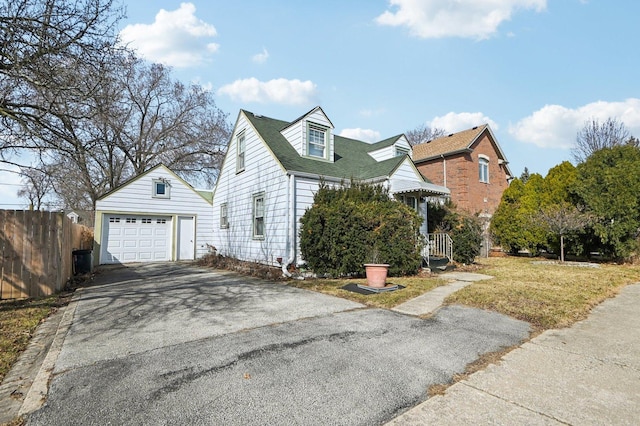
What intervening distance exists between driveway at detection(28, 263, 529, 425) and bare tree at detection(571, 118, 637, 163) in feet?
98.8

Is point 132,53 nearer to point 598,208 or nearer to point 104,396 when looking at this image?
point 104,396

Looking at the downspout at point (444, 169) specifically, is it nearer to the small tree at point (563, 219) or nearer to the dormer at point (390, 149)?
the dormer at point (390, 149)

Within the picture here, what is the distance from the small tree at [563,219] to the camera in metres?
13.5

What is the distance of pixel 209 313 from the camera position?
5.75 metres

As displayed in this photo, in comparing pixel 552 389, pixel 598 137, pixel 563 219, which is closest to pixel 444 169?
pixel 563 219

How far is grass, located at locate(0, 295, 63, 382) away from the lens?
3.79 metres

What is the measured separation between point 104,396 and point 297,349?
2.01m

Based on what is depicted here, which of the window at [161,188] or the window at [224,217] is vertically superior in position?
the window at [161,188]

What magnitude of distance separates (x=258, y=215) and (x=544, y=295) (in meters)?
9.63

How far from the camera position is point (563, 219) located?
13766 millimetres

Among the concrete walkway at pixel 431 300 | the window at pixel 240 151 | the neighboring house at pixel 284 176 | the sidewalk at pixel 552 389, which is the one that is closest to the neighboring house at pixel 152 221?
the neighboring house at pixel 284 176

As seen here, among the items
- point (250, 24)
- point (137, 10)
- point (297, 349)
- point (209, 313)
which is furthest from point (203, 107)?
point (297, 349)

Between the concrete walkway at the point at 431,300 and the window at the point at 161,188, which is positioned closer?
the concrete walkway at the point at 431,300

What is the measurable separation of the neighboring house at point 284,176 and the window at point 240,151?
0.05 meters
